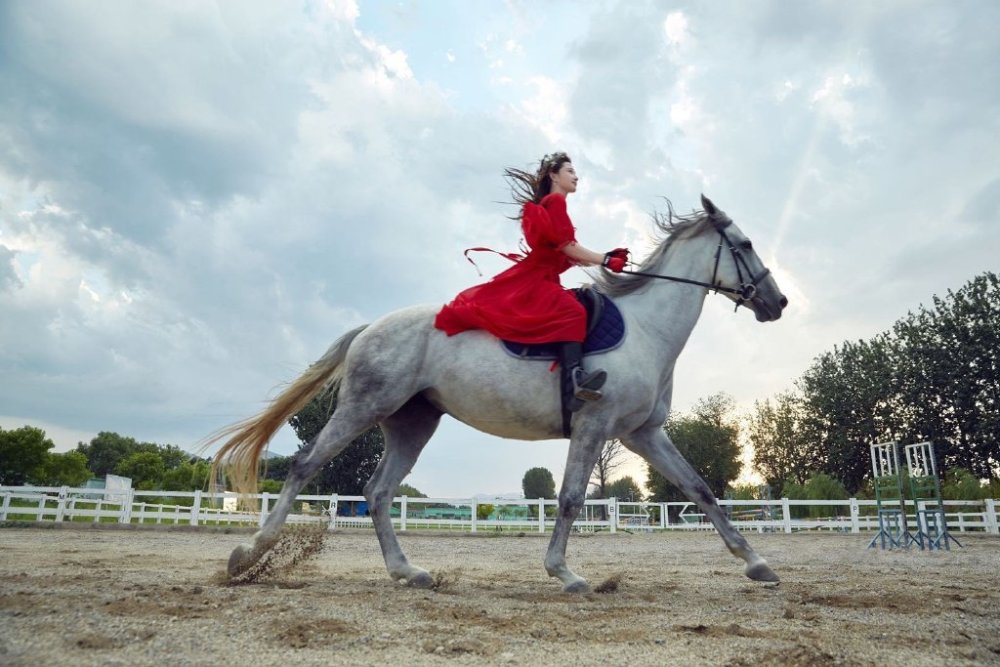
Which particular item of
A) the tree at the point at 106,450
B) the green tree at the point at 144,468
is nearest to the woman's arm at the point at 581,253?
the green tree at the point at 144,468

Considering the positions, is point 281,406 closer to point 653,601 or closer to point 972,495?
point 653,601

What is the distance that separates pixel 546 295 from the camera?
5.16 metres

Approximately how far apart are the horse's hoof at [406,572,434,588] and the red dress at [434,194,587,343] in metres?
1.82

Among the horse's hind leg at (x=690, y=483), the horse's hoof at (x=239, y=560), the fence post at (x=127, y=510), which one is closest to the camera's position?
the horse's hoof at (x=239, y=560)

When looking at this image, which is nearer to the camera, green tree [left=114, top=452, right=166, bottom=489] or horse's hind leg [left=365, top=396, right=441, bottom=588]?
horse's hind leg [left=365, top=396, right=441, bottom=588]

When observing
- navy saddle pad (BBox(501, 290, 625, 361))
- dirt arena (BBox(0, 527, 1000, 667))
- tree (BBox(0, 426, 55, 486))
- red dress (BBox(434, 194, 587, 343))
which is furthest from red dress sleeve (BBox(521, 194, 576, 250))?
tree (BBox(0, 426, 55, 486))

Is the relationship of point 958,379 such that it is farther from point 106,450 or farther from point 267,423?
point 106,450

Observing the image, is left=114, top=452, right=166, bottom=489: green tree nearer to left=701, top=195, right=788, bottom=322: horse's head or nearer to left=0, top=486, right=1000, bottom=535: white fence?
left=0, top=486, right=1000, bottom=535: white fence

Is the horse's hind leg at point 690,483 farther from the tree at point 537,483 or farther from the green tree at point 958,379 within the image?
the tree at point 537,483

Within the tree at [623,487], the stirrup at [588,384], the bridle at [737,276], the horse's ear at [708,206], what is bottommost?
the tree at [623,487]

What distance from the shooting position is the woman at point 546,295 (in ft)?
16.2

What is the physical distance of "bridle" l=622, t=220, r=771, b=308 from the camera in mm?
5664

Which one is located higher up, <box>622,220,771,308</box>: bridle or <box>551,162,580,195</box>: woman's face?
<box>551,162,580,195</box>: woman's face

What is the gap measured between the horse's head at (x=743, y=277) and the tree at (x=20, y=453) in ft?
148
